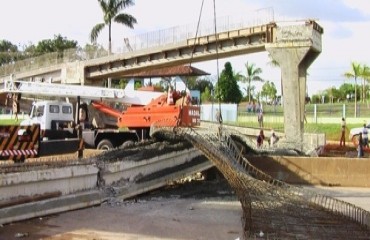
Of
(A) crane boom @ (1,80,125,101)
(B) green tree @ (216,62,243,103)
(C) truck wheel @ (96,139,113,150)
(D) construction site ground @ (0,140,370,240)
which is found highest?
(B) green tree @ (216,62,243,103)

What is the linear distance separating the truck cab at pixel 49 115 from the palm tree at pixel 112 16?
30331 millimetres

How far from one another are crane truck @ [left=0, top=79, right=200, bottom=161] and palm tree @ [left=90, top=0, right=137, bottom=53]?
28510mm

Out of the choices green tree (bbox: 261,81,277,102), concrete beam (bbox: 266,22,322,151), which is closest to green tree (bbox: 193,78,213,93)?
green tree (bbox: 261,81,277,102)

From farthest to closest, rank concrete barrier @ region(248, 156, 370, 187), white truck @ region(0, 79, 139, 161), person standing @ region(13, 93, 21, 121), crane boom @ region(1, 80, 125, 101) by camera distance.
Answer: crane boom @ region(1, 80, 125, 101), person standing @ region(13, 93, 21, 121), white truck @ region(0, 79, 139, 161), concrete barrier @ region(248, 156, 370, 187)

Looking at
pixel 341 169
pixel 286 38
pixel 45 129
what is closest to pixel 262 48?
pixel 286 38

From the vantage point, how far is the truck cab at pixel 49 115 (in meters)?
22.9

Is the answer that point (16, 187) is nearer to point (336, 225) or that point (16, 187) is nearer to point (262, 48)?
point (336, 225)

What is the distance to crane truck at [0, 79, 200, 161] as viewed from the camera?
19094mm

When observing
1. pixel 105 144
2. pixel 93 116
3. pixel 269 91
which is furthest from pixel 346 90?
pixel 105 144

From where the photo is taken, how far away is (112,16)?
53.5 m

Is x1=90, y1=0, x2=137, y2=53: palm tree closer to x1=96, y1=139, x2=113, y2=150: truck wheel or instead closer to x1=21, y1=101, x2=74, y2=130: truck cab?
x1=21, y1=101, x2=74, y2=130: truck cab

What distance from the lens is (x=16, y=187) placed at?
915 cm

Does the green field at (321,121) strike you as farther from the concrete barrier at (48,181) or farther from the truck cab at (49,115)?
the concrete barrier at (48,181)

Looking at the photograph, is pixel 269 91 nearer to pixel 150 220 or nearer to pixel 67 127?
pixel 67 127
